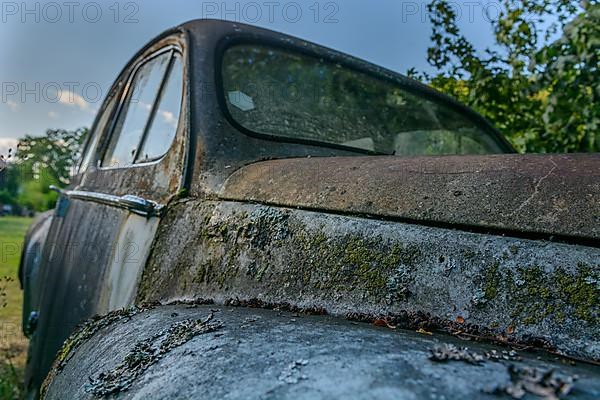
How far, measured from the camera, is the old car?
76 cm

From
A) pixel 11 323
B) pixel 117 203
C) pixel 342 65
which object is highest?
pixel 342 65

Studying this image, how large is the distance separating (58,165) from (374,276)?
3.68 meters

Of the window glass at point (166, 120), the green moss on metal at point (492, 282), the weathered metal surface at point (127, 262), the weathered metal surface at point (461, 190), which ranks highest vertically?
the window glass at point (166, 120)

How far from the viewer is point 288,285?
1170mm

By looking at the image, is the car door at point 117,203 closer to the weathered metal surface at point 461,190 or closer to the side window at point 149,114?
the side window at point 149,114

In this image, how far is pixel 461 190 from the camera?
109 cm

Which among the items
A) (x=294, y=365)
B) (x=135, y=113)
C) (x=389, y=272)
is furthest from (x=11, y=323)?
(x=294, y=365)

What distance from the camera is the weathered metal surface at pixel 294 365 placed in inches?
25.9

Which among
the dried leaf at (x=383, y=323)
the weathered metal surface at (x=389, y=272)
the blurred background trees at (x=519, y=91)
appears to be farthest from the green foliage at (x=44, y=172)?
the dried leaf at (x=383, y=323)

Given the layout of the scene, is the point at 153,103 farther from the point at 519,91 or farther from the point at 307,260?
the point at 519,91

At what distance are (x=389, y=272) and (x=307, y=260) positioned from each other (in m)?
0.19

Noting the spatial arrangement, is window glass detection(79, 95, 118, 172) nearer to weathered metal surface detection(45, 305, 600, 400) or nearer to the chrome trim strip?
the chrome trim strip

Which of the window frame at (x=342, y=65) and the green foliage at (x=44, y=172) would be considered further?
the green foliage at (x=44, y=172)

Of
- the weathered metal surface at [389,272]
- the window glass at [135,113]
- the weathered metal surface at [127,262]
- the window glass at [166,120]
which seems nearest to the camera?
the weathered metal surface at [389,272]
